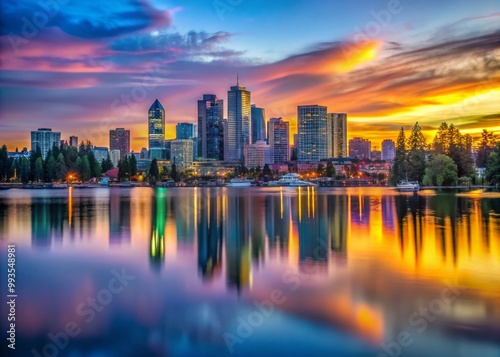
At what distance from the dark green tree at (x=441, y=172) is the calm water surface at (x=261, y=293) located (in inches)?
2446

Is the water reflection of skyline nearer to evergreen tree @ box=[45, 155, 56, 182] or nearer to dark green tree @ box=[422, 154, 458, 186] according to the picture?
dark green tree @ box=[422, 154, 458, 186]

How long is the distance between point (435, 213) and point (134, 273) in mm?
27672

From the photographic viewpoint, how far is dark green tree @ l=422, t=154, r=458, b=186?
284 ft

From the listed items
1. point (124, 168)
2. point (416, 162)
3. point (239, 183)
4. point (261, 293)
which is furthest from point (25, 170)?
point (261, 293)

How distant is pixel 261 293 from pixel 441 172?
262 ft

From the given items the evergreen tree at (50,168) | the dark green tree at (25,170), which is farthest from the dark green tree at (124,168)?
the dark green tree at (25,170)

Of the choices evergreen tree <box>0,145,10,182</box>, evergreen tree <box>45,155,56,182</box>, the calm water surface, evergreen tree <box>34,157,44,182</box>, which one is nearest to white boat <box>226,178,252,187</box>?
evergreen tree <box>45,155,56,182</box>

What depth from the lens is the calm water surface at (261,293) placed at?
10641 mm

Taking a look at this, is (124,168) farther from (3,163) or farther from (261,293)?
(261,293)

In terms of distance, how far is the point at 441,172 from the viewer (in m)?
86.8

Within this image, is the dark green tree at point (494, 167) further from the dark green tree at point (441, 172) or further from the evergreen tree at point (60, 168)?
the evergreen tree at point (60, 168)

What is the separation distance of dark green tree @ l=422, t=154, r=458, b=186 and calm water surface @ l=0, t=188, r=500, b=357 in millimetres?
62129

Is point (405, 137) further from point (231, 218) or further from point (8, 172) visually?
point (8, 172)

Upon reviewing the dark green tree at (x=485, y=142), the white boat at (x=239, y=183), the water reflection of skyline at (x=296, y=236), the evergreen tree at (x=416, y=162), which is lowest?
the water reflection of skyline at (x=296, y=236)
